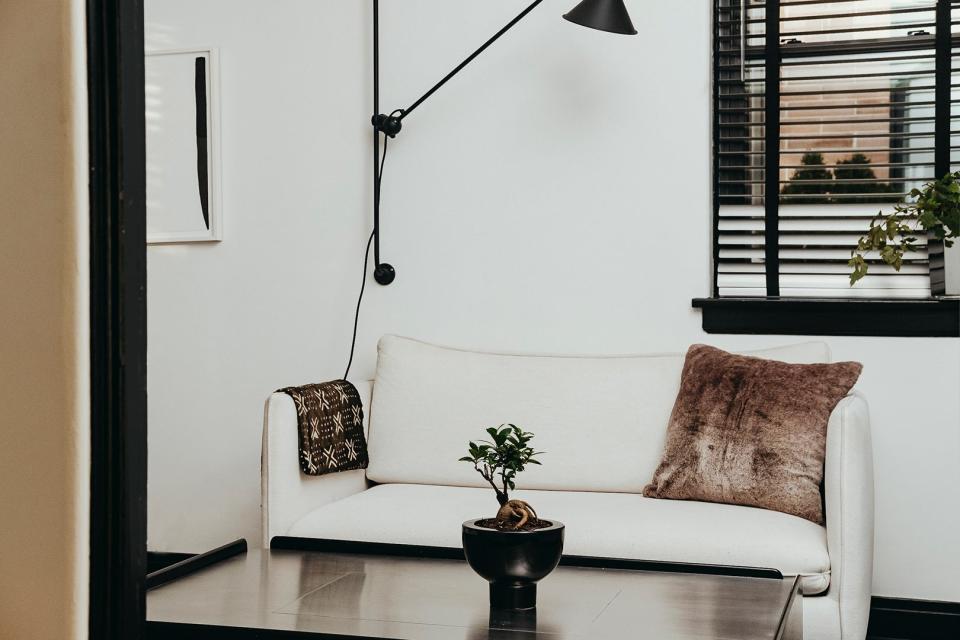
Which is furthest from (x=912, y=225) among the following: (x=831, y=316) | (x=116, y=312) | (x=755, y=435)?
(x=116, y=312)

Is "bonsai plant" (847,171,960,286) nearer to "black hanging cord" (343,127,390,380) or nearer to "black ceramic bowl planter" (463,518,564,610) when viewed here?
"black hanging cord" (343,127,390,380)

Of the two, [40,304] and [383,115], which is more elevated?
[383,115]

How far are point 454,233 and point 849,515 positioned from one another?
1.60 meters

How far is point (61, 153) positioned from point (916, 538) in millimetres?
3027

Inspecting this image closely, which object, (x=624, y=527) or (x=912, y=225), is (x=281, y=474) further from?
(x=912, y=225)

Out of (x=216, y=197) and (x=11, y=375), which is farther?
(x=216, y=197)

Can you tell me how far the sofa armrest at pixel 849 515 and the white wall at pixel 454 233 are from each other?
2.41 feet

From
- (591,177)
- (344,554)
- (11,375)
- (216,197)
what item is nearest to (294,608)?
(344,554)

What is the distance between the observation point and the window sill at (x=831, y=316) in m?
2.90

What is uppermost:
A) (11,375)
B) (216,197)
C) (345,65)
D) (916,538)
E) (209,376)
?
(345,65)

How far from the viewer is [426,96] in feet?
10.6

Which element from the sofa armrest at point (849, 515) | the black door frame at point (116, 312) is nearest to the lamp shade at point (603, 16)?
the sofa armrest at point (849, 515)

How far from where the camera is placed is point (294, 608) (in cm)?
168

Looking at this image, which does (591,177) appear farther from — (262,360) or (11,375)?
(11,375)
